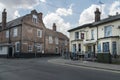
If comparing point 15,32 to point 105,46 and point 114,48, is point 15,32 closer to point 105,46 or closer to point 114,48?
point 105,46

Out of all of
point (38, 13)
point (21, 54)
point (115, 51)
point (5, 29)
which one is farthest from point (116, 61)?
point (5, 29)

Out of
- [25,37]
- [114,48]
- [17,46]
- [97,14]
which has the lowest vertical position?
[114,48]

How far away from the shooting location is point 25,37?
4384 centimetres

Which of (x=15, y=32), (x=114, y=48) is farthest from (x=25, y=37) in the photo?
(x=114, y=48)

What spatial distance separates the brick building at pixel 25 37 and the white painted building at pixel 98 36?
1041 cm

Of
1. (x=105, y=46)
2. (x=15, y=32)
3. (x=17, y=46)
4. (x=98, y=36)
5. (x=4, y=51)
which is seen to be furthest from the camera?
(x=4, y=51)

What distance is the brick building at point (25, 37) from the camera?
1708 inches

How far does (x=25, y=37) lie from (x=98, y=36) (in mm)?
18178

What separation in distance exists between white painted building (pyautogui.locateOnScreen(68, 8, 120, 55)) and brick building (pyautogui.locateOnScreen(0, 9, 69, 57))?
1041 centimetres

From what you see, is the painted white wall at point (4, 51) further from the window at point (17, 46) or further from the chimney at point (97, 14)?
the chimney at point (97, 14)

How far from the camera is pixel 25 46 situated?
43531 mm

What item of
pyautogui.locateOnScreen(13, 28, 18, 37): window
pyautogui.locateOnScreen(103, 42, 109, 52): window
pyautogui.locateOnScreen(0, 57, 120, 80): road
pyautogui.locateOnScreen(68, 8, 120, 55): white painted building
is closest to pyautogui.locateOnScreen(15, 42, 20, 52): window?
pyautogui.locateOnScreen(13, 28, 18, 37): window

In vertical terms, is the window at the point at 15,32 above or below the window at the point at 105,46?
above

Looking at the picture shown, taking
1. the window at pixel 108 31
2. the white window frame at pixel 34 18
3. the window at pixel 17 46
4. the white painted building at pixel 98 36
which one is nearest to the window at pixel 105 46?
the white painted building at pixel 98 36
